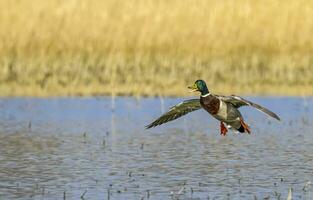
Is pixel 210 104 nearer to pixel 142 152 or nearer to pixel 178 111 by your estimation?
pixel 178 111

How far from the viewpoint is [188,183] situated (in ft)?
36.1

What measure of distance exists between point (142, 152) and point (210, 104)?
14.1 feet

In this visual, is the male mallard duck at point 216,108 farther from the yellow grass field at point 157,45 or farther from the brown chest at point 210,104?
the yellow grass field at point 157,45

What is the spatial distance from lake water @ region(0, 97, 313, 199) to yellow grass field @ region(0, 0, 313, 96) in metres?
1.64

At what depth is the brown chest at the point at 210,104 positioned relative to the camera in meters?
9.04

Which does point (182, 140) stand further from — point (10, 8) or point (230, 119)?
point (10, 8)

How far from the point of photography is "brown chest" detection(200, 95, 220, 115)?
904 centimetres

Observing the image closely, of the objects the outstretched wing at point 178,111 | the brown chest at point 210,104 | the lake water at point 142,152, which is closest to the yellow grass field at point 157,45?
the lake water at point 142,152

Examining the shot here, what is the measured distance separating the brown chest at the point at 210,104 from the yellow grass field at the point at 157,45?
1001 centimetres

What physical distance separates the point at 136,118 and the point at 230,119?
22.9ft

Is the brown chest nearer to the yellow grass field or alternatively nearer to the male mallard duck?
the male mallard duck

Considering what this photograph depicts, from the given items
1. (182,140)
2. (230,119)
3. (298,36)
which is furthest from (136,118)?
(230,119)

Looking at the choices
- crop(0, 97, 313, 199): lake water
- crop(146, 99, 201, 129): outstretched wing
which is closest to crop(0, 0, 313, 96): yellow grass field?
crop(0, 97, 313, 199): lake water

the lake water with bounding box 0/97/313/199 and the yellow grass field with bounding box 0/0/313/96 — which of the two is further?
the yellow grass field with bounding box 0/0/313/96
